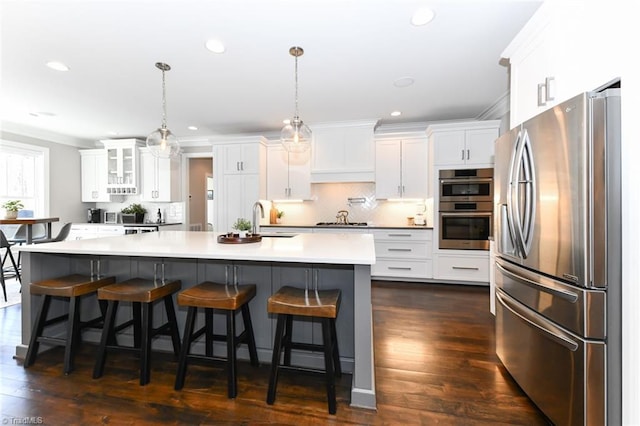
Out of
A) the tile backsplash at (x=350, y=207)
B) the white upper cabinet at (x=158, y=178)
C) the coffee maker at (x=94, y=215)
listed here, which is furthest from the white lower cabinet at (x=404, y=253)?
the coffee maker at (x=94, y=215)

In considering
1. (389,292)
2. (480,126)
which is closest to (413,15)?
(480,126)

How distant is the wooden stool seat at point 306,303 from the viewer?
5.40ft

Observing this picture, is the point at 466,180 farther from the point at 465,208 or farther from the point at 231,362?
the point at 231,362

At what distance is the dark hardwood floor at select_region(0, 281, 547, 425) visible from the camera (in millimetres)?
1635

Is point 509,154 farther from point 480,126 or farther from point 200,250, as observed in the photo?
point 480,126

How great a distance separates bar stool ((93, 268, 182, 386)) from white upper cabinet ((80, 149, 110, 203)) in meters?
4.77

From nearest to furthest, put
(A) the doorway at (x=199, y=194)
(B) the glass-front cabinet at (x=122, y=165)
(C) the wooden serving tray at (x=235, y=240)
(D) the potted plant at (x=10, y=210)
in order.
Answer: (C) the wooden serving tray at (x=235, y=240)
(D) the potted plant at (x=10, y=210)
(B) the glass-front cabinet at (x=122, y=165)
(A) the doorway at (x=199, y=194)

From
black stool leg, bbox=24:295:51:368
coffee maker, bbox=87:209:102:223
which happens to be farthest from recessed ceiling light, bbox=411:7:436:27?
coffee maker, bbox=87:209:102:223

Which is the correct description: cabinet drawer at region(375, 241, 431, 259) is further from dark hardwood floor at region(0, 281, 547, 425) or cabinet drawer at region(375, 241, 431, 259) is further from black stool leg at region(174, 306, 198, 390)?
black stool leg at region(174, 306, 198, 390)

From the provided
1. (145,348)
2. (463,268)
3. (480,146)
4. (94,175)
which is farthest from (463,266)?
(94,175)

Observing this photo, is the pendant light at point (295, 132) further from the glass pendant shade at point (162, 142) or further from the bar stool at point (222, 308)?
the bar stool at point (222, 308)

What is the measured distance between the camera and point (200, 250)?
6.26 feet

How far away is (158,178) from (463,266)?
18.0 feet

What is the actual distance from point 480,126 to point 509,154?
262 cm
